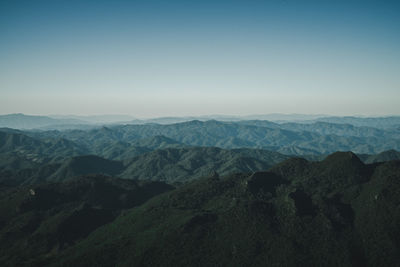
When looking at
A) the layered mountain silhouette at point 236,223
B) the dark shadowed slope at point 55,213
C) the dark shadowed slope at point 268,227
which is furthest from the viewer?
the dark shadowed slope at point 55,213

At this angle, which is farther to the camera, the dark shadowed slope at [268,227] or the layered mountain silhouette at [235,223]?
the layered mountain silhouette at [235,223]

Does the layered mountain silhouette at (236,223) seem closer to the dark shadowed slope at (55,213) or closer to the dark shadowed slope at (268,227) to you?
the dark shadowed slope at (268,227)

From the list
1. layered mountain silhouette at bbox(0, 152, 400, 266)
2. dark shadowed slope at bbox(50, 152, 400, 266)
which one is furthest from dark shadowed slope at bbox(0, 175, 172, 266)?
dark shadowed slope at bbox(50, 152, 400, 266)

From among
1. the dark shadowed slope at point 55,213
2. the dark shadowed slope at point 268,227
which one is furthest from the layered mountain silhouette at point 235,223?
the dark shadowed slope at point 55,213

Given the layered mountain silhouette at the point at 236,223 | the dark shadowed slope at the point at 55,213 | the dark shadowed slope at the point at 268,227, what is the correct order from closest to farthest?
the dark shadowed slope at the point at 268,227
the layered mountain silhouette at the point at 236,223
the dark shadowed slope at the point at 55,213

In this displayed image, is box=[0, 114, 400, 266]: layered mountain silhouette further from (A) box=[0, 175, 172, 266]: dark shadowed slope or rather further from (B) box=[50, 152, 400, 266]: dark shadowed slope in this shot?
(A) box=[0, 175, 172, 266]: dark shadowed slope

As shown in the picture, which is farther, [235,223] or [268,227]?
[235,223]

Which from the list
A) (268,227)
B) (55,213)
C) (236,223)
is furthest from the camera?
Answer: (55,213)

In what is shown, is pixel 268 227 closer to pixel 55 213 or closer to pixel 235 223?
pixel 235 223

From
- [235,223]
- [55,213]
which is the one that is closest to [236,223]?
[235,223]

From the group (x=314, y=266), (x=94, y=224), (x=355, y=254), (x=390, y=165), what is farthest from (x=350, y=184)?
(x=94, y=224)

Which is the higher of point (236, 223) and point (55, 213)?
point (236, 223)
